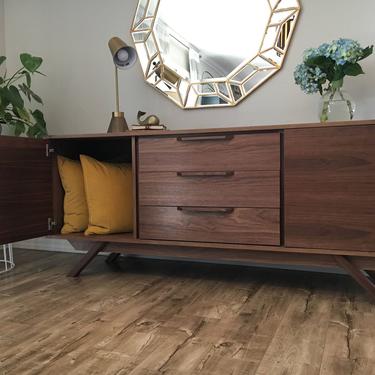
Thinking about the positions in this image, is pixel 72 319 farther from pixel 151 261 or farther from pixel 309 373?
pixel 151 261

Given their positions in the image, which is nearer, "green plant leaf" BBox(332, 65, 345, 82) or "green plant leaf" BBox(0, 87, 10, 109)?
"green plant leaf" BBox(332, 65, 345, 82)

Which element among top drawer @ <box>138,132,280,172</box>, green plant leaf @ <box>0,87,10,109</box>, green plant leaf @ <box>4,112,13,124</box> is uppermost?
green plant leaf @ <box>0,87,10,109</box>

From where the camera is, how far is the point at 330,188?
150 cm

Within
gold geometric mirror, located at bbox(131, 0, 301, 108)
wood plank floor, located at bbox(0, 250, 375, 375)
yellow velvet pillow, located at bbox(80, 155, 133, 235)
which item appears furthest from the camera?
gold geometric mirror, located at bbox(131, 0, 301, 108)

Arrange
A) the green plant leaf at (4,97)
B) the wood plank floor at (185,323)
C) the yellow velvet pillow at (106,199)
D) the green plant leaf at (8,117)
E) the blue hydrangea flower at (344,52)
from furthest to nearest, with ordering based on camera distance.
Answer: the green plant leaf at (8,117) → the green plant leaf at (4,97) → the yellow velvet pillow at (106,199) → the blue hydrangea flower at (344,52) → the wood plank floor at (185,323)

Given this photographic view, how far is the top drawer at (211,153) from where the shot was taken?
1.58 m

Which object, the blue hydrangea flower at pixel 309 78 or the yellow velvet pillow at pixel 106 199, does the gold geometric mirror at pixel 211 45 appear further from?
the yellow velvet pillow at pixel 106 199

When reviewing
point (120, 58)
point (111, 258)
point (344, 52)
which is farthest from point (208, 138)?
point (111, 258)

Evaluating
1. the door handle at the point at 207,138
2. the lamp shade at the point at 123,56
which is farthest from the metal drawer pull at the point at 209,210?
the lamp shade at the point at 123,56

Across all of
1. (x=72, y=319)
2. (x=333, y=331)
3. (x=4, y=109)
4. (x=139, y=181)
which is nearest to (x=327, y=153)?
(x=333, y=331)

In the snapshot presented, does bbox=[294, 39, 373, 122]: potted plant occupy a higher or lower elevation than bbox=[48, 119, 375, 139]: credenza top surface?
higher

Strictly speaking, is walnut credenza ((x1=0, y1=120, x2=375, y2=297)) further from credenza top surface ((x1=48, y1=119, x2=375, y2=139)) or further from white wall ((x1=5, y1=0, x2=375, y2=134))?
white wall ((x1=5, y1=0, x2=375, y2=134))

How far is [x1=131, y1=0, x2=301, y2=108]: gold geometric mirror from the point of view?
1.99m

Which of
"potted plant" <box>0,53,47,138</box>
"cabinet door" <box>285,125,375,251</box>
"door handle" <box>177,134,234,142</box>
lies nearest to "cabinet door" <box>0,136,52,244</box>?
"potted plant" <box>0,53,47,138</box>
